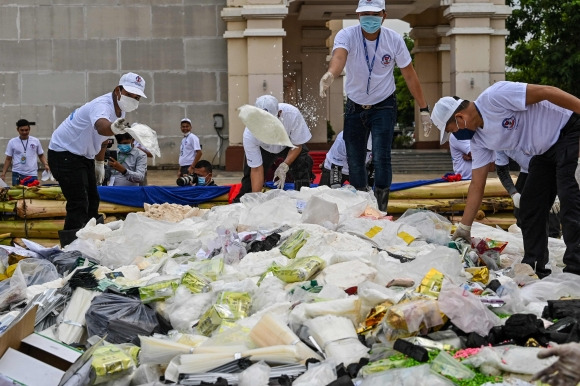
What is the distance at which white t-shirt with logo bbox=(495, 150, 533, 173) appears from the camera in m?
6.49

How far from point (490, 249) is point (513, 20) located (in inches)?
938

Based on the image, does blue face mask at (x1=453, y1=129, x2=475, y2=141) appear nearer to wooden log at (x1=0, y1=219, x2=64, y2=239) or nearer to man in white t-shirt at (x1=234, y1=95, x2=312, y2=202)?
man in white t-shirt at (x1=234, y1=95, x2=312, y2=202)

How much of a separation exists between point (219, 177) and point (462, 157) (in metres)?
6.65

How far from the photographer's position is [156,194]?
9.40m

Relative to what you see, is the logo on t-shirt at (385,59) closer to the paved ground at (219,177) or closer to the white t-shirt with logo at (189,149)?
the white t-shirt with logo at (189,149)

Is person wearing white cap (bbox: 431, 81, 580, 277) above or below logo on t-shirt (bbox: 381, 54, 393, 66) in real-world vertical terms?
below

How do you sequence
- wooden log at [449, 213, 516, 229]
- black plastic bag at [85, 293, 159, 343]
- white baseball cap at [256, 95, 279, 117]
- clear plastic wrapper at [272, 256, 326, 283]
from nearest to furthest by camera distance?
black plastic bag at [85, 293, 159, 343] → clear plastic wrapper at [272, 256, 326, 283] → white baseball cap at [256, 95, 279, 117] → wooden log at [449, 213, 516, 229]

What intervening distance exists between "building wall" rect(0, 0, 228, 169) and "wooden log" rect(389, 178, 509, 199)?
845cm

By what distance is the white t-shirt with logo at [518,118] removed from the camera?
5.30 m

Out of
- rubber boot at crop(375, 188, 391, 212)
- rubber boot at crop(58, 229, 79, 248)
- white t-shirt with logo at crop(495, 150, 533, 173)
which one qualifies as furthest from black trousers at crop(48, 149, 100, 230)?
white t-shirt with logo at crop(495, 150, 533, 173)

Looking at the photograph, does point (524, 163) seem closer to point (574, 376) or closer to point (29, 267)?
point (29, 267)

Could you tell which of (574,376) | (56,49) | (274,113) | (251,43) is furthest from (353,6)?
(574,376)

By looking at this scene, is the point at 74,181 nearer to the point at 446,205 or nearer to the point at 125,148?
the point at 446,205

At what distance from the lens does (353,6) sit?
2061 centimetres
